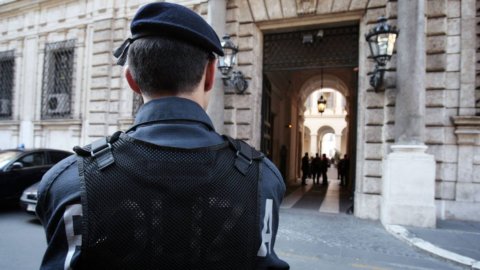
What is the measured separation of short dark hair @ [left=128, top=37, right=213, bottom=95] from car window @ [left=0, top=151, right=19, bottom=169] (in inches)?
339

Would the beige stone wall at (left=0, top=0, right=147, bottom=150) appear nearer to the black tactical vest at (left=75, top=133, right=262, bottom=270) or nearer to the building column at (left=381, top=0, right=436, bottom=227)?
the building column at (left=381, top=0, right=436, bottom=227)

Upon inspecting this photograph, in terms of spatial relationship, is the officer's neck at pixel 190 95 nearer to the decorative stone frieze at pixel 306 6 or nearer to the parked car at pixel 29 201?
the parked car at pixel 29 201

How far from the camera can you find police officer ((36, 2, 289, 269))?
3.08 ft

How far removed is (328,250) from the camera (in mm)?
5680

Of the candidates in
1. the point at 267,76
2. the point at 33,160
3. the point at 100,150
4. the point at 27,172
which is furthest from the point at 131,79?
the point at 267,76

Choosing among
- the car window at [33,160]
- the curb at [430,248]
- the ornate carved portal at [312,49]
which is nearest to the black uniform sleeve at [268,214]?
the curb at [430,248]

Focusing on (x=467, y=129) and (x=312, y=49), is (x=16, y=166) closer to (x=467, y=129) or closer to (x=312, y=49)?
(x=312, y=49)

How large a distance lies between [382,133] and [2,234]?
8466 mm

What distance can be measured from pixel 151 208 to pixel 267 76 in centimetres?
1050

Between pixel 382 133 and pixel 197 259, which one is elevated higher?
pixel 382 133

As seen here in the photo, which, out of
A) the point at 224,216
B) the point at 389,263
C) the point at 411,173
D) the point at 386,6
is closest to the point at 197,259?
the point at 224,216

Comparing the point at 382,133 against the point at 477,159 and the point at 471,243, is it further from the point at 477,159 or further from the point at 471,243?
the point at 471,243

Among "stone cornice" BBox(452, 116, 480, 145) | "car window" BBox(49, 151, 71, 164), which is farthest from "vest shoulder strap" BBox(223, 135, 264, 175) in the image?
"car window" BBox(49, 151, 71, 164)

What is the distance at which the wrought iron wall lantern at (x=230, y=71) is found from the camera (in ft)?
28.4
